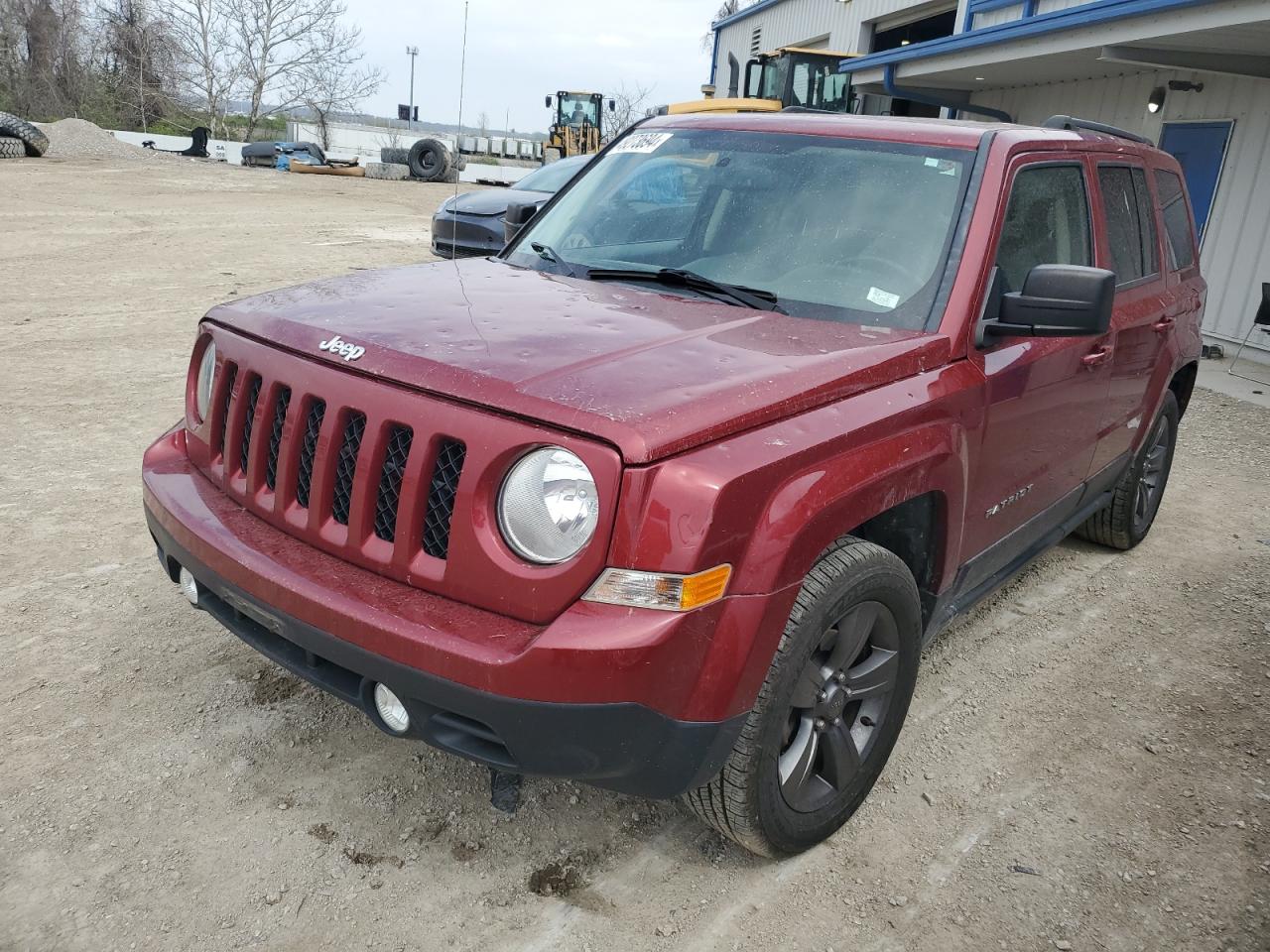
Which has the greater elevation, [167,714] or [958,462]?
[958,462]

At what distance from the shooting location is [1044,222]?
3389mm

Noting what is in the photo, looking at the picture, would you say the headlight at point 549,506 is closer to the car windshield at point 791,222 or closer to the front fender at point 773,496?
the front fender at point 773,496

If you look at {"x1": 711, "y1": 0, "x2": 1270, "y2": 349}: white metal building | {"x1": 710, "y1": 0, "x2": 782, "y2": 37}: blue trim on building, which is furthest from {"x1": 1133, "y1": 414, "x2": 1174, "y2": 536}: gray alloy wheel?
{"x1": 710, "y1": 0, "x2": 782, "y2": 37}: blue trim on building

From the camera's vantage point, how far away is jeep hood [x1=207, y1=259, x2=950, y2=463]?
2.14 m

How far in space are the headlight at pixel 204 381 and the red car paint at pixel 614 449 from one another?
32mm

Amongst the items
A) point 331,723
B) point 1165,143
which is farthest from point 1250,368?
point 331,723

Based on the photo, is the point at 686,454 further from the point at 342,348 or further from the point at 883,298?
the point at 883,298

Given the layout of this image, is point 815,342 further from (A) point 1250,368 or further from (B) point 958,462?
(A) point 1250,368

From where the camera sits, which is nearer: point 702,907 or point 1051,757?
point 702,907

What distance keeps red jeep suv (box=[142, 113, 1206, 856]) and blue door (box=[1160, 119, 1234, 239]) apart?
8793mm

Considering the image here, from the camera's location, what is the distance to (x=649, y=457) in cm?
203

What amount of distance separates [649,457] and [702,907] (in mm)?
1216

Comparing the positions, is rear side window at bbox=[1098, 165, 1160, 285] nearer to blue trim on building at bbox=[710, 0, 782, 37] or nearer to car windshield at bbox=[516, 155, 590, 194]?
car windshield at bbox=[516, 155, 590, 194]

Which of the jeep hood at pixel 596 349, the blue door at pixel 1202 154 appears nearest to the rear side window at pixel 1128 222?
the jeep hood at pixel 596 349
